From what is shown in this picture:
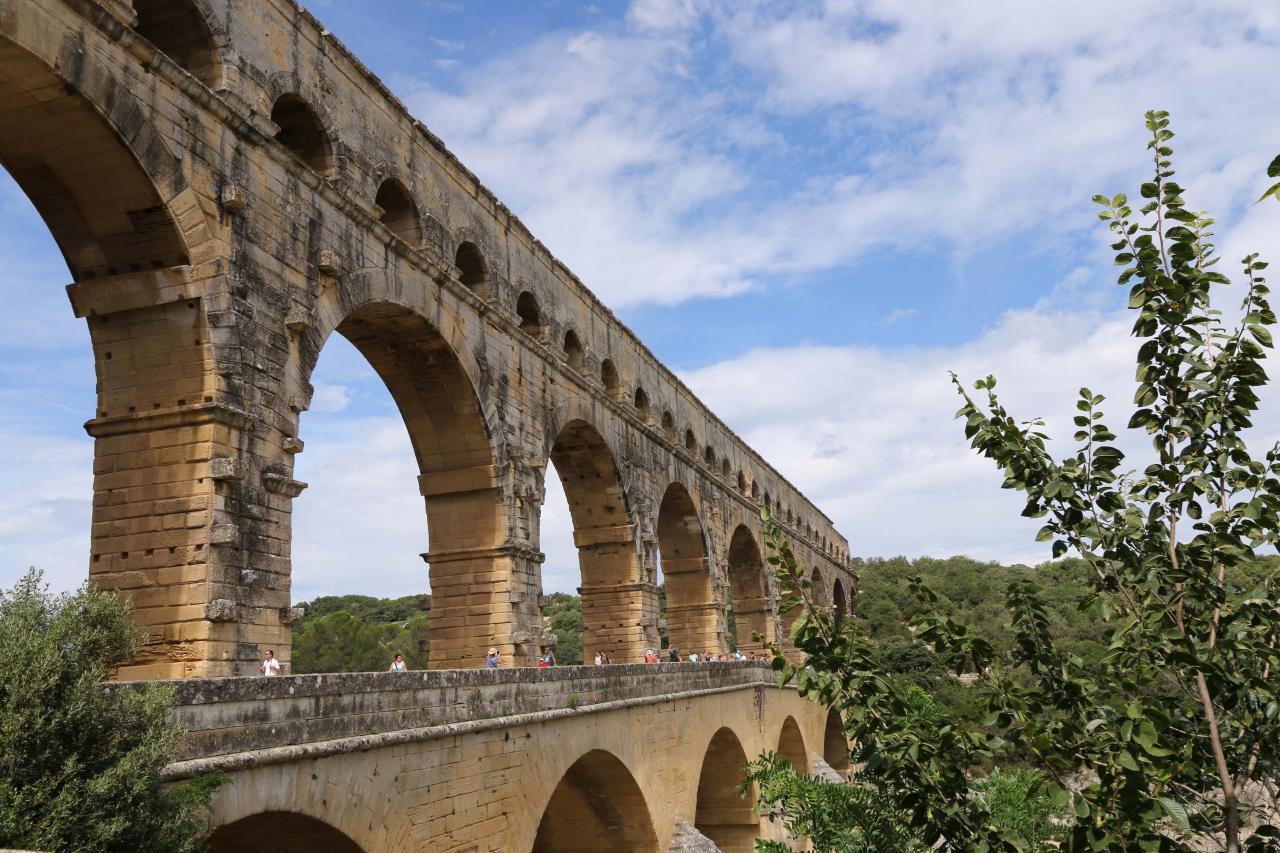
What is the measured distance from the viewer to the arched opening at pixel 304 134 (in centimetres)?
1144

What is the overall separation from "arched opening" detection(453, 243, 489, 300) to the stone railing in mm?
5873

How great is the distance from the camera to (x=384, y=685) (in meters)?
7.91

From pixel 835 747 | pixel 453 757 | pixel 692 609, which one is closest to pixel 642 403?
pixel 692 609

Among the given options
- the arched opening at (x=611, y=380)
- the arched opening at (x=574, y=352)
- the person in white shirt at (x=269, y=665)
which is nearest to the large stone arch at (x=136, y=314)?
the person in white shirt at (x=269, y=665)

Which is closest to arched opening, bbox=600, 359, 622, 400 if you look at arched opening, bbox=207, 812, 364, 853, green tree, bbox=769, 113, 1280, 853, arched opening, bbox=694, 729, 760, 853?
arched opening, bbox=694, 729, 760, 853

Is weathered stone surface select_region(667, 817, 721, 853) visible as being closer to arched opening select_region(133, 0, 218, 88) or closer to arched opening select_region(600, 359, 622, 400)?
arched opening select_region(600, 359, 622, 400)

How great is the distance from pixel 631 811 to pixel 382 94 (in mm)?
9929

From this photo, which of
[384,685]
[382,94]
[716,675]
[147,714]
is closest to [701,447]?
[716,675]

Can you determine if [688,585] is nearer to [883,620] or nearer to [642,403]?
[642,403]

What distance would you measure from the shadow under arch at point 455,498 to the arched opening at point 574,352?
489 centimetres

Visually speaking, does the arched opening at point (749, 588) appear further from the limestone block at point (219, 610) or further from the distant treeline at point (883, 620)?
the limestone block at point (219, 610)

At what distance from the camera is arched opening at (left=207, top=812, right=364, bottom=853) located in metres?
7.18

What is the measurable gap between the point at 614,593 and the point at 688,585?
19.5 feet

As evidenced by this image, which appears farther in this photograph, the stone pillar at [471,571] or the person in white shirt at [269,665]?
the stone pillar at [471,571]
